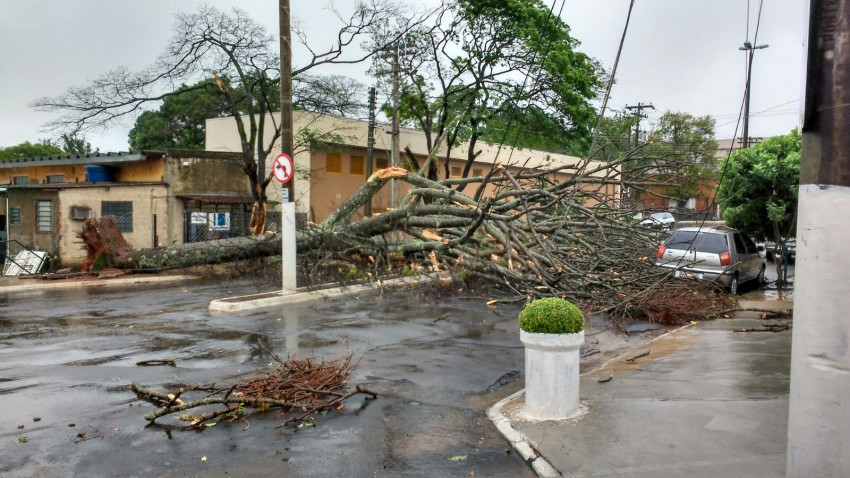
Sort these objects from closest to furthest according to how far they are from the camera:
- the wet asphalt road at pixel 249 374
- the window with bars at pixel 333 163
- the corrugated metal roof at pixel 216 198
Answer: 1. the wet asphalt road at pixel 249 374
2. the corrugated metal roof at pixel 216 198
3. the window with bars at pixel 333 163

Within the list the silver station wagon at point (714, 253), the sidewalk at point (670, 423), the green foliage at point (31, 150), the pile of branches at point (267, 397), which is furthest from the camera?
the green foliage at point (31, 150)

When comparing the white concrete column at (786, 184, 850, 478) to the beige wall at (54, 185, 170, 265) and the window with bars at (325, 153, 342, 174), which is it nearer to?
the beige wall at (54, 185, 170, 265)

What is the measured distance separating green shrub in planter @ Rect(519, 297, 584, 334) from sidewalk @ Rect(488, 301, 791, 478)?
0.81 m

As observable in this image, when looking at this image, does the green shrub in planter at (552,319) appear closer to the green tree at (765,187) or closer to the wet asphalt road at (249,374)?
Result: the wet asphalt road at (249,374)

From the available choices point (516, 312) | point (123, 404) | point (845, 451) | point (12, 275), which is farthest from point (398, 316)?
point (12, 275)

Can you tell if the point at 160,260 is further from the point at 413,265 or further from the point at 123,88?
the point at 123,88

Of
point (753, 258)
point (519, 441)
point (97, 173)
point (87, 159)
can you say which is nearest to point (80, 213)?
point (97, 173)

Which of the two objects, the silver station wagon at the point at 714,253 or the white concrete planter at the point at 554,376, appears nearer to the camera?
the white concrete planter at the point at 554,376

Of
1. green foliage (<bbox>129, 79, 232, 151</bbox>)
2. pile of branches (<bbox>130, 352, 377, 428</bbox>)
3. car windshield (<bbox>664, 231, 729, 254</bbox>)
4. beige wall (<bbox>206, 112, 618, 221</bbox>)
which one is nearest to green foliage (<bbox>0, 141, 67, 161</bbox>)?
green foliage (<bbox>129, 79, 232, 151</bbox>)

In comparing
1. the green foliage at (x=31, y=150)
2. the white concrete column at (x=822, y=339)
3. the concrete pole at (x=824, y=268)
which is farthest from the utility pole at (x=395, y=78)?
the green foliage at (x=31, y=150)

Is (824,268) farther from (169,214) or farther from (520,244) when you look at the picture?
(169,214)

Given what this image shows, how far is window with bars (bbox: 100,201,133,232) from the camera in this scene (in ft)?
75.6

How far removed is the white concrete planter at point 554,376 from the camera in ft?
20.2

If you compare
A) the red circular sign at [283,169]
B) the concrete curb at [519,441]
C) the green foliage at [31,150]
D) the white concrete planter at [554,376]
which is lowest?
the concrete curb at [519,441]
